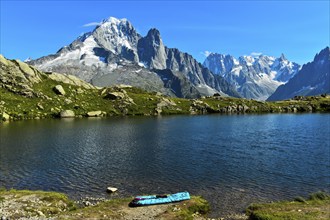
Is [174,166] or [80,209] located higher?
[174,166]

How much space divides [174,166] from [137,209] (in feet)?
96.1

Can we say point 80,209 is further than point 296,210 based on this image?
Yes

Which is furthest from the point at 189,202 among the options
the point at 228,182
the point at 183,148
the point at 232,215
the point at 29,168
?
the point at 183,148

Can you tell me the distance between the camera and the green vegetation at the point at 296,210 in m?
36.2

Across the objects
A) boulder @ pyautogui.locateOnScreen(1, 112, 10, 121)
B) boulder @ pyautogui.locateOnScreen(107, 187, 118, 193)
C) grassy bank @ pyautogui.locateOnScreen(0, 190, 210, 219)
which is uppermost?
boulder @ pyautogui.locateOnScreen(1, 112, 10, 121)

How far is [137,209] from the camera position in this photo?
40.8 m

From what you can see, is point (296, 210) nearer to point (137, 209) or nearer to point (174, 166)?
point (137, 209)

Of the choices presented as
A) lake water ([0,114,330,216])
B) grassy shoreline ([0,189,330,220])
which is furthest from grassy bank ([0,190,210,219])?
lake water ([0,114,330,216])

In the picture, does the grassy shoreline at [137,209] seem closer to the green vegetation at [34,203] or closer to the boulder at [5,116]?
the green vegetation at [34,203]

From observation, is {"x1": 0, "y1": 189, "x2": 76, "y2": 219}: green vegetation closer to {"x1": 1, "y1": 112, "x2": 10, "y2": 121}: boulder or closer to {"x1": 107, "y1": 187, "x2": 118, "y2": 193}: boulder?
{"x1": 107, "y1": 187, "x2": 118, "y2": 193}: boulder

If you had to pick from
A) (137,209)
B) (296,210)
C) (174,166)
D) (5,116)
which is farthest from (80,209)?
(5,116)

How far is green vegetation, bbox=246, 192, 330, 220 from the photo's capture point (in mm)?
36156

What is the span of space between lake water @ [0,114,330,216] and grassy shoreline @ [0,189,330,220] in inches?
150

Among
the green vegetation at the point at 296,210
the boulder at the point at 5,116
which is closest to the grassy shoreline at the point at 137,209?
the green vegetation at the point at 296,210
